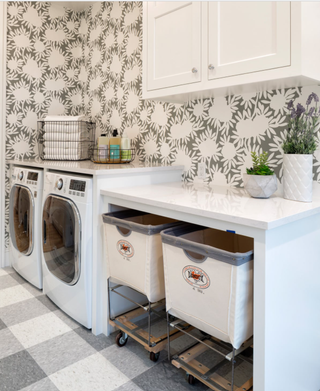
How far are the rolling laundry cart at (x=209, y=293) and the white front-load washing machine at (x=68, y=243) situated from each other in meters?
0.67

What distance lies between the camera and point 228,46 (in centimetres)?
153

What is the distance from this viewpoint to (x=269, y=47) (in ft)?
4.50

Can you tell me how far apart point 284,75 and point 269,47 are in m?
0.16

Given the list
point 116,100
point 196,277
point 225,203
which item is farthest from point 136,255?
point 116,100

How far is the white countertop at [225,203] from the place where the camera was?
117 centimetres

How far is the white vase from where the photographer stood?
145 centimetres

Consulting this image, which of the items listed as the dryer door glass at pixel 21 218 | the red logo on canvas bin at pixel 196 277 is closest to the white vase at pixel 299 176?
the red logo on canvas bin at pixel 196 277

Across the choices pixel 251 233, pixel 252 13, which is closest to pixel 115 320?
pixel 251 233

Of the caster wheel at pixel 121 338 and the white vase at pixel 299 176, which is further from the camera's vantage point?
the caster wheel at pixel 121 338

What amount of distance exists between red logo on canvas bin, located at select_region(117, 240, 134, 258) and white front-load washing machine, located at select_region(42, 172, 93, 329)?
0.98 ft

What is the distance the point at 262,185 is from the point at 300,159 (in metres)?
0.21

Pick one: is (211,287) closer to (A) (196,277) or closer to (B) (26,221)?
(A) (196,277)

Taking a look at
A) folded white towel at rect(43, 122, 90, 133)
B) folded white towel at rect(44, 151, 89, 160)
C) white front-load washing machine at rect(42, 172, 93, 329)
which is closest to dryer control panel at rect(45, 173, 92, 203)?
white front-load washing machine at rect(42, 172, 93, 329)

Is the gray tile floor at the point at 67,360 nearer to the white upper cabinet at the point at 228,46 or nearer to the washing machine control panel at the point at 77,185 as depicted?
the washing machine control panel at the point at 77,185
